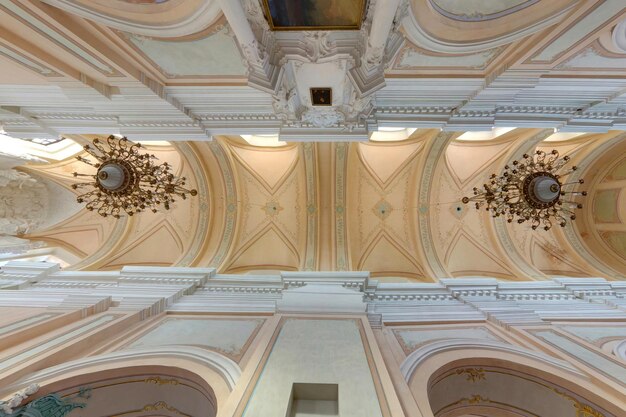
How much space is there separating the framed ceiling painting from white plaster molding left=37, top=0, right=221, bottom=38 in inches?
30.1

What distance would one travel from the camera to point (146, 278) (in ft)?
22.8

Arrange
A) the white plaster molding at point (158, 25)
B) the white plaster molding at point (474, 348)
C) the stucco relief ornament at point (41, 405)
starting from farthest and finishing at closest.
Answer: the white plaster molding at point (474, 348) < the white plaster molding at point (158, 25) < the stucco relief ornament at point (41, 405)

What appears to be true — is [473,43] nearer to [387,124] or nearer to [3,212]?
[387,124]

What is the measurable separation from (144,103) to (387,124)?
451 cm

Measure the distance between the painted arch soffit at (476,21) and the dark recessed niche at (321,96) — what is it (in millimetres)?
1361

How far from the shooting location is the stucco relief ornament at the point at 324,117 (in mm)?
5117

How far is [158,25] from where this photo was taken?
12.9ft

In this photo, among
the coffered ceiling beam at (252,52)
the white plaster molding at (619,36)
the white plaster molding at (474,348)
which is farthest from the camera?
the white plaster molding at (474,348)

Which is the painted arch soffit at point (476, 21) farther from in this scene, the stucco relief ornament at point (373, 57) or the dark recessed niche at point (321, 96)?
the dark recessed niche at point (321, 96)

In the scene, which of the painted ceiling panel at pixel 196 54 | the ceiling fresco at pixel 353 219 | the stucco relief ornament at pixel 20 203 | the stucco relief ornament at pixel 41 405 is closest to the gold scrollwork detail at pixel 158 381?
the stucco relief ornament at pixel 41 405

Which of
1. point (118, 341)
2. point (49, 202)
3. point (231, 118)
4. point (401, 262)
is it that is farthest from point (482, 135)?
point (49, 202)

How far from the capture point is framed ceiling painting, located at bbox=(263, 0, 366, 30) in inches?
133

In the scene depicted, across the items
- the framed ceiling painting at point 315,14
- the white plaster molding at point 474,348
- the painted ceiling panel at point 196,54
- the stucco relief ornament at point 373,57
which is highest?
the painted ceiling panel at point 196,54

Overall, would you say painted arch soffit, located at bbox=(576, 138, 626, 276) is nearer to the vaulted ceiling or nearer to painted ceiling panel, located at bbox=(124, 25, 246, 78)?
the vaulted ceiling
